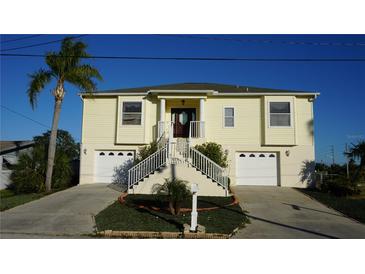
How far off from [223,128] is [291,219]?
7.70m

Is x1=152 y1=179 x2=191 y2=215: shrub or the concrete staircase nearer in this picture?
x1=152 y1=179 x2=191 y2=215: shrub

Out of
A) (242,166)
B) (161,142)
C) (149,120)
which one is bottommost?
(242,166)

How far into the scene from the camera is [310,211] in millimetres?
9820

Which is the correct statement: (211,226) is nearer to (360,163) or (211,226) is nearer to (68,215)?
(68,215)

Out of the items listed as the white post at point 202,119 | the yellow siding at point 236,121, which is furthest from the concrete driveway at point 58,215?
the yellow siding at point 236,121

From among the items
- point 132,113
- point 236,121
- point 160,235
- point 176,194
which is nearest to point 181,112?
point 132,113

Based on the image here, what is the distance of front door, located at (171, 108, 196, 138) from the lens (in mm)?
16328

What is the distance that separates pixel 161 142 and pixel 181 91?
3050mm

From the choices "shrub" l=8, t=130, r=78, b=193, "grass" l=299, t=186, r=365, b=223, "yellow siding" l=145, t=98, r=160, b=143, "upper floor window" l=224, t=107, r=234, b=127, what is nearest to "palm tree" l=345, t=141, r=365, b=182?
"grass" l=299, t=186, r=365, b=223

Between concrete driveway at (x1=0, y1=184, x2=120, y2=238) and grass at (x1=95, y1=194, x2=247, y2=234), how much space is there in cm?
47

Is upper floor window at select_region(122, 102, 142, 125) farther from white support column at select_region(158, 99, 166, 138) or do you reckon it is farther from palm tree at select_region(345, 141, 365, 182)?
palm tree at select_region(345, 141, 365, 182)

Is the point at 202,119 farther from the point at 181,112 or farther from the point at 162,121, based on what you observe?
the point at 162,121

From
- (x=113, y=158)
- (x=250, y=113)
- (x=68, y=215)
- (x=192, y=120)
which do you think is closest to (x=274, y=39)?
(x=250, y=113)

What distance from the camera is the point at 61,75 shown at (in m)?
13.7
